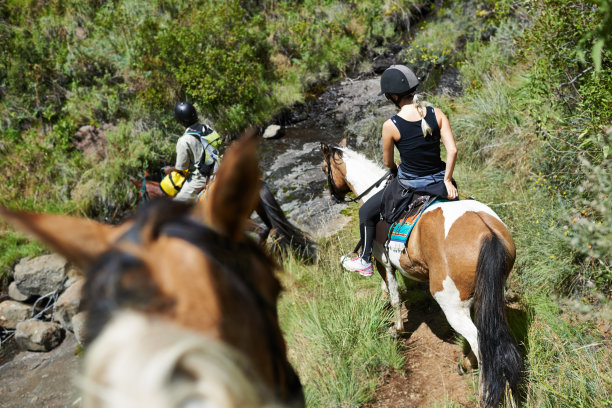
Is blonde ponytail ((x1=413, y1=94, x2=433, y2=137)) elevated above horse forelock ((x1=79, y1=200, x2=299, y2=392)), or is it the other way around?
horse forelock ((x1=79, y1=200, x2=299, y2=392))

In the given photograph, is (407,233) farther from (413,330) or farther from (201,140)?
(201,140)

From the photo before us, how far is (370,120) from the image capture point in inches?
392

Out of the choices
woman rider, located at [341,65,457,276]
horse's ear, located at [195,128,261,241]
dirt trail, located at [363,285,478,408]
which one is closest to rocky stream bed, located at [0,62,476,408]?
dirt trail, located at [363,285,478,408]

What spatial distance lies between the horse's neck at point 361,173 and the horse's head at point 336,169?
0.09 m

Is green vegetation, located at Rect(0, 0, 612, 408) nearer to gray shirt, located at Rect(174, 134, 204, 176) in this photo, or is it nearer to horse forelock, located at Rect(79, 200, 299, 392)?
horse forelock, located at Rect(79, 200, 299, 392)

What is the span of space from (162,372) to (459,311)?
9.50ft

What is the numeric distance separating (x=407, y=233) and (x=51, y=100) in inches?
471

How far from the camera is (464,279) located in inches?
117

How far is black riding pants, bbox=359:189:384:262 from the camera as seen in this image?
3.92 m

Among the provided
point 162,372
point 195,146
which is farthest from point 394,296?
point 162,372

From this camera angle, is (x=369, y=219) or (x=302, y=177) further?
(x=302, y=177)

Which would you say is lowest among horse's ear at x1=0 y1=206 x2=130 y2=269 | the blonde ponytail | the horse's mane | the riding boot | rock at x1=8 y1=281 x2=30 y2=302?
the riding boot

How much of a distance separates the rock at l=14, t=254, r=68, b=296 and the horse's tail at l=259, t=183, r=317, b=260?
13.7 ft

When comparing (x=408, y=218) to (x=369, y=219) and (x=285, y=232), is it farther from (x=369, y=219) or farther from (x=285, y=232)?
(x=285, y=232)
